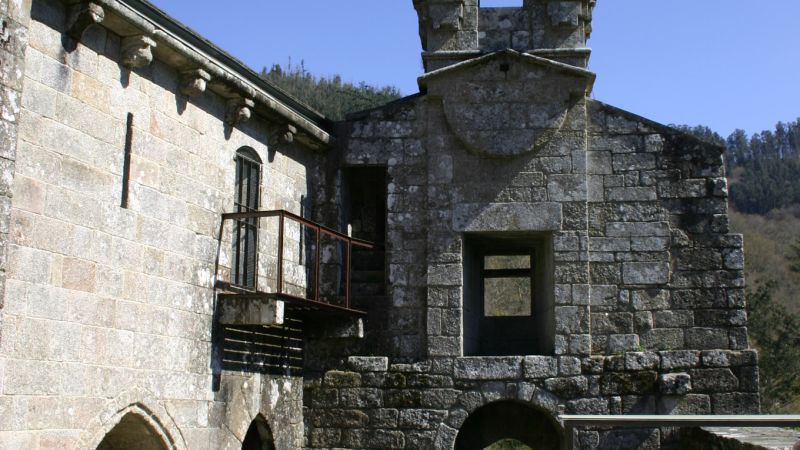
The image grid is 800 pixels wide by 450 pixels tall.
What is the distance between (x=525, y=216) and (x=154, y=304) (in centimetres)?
428

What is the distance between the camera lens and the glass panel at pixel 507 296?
2555 centimetres

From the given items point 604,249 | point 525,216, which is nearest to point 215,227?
point 525,216

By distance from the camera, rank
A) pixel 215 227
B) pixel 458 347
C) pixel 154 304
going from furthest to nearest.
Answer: pixel 458 347 → pixel 215 227 → pixel 154 304

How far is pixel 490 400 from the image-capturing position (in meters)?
9.94

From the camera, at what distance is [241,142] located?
9367 millimetres

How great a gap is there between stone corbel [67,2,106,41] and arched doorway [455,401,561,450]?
6770mm

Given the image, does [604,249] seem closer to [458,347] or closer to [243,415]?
[458,347]

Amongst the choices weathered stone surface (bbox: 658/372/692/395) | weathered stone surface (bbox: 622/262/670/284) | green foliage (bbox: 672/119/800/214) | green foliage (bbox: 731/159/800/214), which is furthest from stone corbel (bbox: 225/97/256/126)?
green foliage (bbox: 731/159/800/214)

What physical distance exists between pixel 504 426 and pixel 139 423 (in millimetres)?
5333

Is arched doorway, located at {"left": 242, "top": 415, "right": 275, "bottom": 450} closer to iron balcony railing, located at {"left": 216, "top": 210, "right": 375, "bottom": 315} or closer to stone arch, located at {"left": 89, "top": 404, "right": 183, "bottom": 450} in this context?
iron balcony railing, located at {"left": 216, "top": 210, "right": 375, "bottom": 315}

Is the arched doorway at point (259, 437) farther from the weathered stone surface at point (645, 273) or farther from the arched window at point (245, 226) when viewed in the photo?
the weathered stone surface at point (645, 273)

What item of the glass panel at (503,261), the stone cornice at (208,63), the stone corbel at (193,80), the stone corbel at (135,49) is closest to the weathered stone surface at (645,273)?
the stone cornice at (208,63)

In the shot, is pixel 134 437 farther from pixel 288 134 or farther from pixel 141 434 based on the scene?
pixel 288 134

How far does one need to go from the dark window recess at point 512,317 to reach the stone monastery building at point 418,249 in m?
0.09
